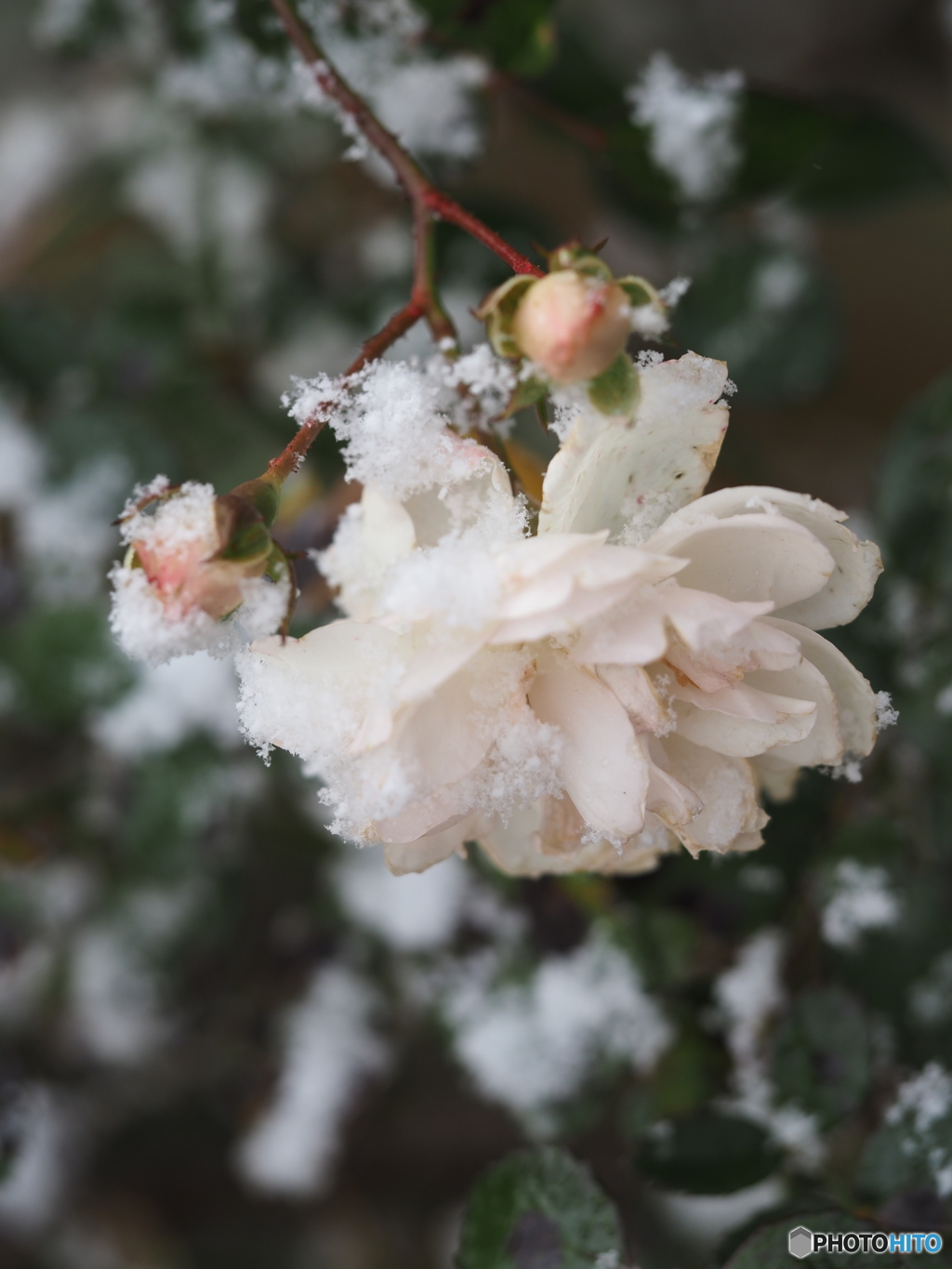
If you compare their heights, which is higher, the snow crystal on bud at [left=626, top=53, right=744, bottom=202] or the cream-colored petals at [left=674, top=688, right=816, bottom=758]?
the snow crystal on bud at [left=626, top=53, right=744, bottom=202]

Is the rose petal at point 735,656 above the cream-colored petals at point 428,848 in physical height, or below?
above

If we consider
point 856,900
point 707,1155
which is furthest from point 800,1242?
point 856,900

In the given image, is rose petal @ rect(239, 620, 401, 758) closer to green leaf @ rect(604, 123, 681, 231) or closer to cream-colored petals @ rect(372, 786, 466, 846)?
cream-colored petals @ rect(372, 786, 466, 846)

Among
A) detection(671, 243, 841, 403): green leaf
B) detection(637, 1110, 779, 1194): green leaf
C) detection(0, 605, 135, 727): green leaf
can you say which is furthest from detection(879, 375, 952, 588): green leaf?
detection(0, 605, 135, 727): green leaf

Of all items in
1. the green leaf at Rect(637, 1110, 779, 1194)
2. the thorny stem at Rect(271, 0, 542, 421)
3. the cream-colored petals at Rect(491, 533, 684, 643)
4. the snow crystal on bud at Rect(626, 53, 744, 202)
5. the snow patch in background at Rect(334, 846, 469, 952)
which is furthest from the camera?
the snow patch in background at Rect(334, 846, 469, 952)

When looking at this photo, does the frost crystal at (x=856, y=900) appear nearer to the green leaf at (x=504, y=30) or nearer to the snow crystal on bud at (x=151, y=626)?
the snow crystal on bud at (x=151, y=626)

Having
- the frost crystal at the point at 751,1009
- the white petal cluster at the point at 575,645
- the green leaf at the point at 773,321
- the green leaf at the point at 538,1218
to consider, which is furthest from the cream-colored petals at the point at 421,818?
the green leaf at the point at 773,321
